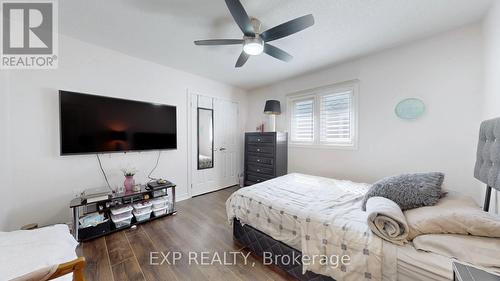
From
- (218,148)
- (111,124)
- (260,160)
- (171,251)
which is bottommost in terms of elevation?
(171,251)

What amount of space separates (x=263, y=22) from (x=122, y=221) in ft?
9.80

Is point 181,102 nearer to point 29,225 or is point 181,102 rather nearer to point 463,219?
point 29,225

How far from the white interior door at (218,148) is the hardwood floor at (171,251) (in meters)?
1.05

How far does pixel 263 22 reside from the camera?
6.19 ft

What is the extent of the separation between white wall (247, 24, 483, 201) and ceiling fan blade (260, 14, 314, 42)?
169 centimetres

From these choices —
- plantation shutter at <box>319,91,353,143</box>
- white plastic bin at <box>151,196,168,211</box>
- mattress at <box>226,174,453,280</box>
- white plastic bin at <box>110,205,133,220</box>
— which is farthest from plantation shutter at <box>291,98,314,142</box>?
white plastic bin at <box>110,205,133,220</box>

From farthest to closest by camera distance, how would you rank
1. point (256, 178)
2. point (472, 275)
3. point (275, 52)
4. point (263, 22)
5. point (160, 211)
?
point (256, 178) < point (160, 211) < point (275, 52) < point (263, 22) < point (472, 275)

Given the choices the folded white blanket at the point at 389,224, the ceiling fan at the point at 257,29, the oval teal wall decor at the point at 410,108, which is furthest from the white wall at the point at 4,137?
the oval teal wall decor at the point at 410,108

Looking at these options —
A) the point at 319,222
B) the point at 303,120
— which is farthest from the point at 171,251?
the point at 303,120

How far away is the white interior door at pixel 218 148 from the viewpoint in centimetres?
351

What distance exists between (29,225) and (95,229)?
2.15ft

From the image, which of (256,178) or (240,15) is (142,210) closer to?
(256,178)

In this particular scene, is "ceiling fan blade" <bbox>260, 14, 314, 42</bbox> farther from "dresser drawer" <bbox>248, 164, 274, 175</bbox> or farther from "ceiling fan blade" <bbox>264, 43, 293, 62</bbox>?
"dresser drawer" <bbox>248, 164, 274, 175</bbox>

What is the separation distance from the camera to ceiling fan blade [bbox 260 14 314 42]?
4.88 ft
